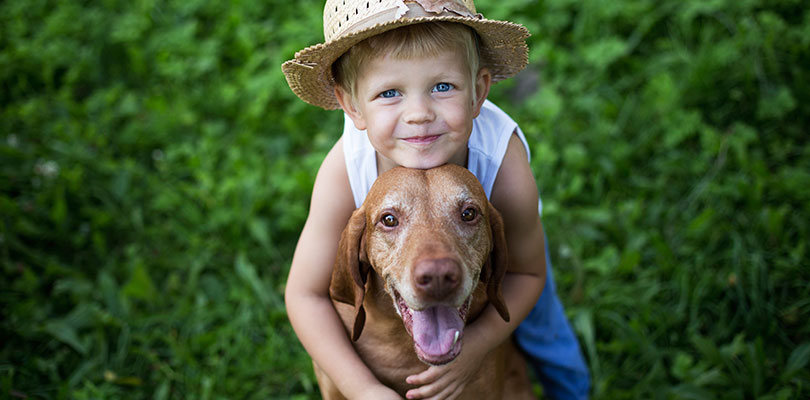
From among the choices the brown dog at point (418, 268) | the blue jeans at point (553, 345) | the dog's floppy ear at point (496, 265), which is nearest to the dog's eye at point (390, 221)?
the brown dog at point (418, 268)

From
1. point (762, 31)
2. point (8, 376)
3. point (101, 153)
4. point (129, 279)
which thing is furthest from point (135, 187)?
point (762, 31)

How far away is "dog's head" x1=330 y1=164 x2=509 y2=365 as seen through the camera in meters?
1.79

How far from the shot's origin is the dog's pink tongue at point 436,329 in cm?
188

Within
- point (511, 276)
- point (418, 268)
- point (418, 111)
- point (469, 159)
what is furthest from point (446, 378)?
point (418, 111)

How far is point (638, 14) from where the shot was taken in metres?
4.91

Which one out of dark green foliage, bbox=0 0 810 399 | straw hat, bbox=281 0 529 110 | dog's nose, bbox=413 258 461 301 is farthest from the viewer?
dark green foliage, bbox=0 0 810 399

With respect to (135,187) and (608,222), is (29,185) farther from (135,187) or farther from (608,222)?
(608,222)

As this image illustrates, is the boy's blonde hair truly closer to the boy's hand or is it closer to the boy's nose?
the boy's nose

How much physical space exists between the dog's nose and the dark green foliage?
1.91 metres

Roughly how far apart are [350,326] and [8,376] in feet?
6.74

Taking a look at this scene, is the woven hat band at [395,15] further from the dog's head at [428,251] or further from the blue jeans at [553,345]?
the blue jeans at [553,345]

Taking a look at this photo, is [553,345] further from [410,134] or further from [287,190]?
[287,190]

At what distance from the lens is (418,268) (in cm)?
176

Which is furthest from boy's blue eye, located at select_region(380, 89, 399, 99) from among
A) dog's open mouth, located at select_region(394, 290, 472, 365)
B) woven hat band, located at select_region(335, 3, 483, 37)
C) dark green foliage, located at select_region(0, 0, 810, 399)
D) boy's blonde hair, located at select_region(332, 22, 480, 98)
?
dark green foliage, located at select_region(0, 0, 810, 399)
